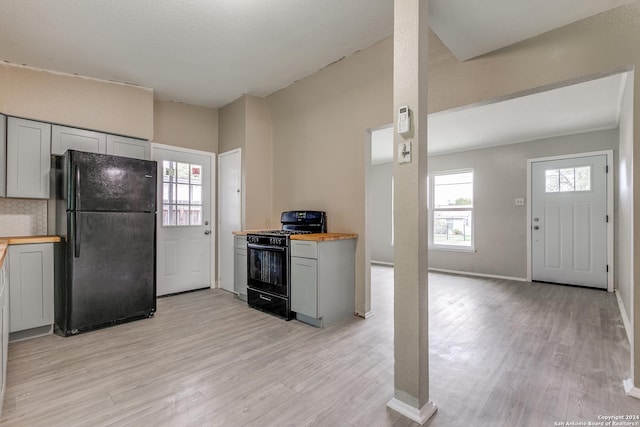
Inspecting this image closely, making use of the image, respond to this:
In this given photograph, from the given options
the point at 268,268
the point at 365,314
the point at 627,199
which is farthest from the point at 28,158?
the point at 627,199

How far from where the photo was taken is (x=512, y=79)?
2.29m

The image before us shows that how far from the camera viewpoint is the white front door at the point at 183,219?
13.9 ft

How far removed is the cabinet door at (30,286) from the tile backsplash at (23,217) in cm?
54

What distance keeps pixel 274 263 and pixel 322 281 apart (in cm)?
68

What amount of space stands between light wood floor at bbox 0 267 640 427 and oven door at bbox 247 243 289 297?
353mm

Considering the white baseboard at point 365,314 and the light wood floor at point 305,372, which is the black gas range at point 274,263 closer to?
the light wood floor at point 305,372

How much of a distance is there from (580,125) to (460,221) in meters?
2.47

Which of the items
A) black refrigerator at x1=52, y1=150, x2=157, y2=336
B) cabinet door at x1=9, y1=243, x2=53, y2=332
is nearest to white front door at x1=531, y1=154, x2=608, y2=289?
black refrigerator at x1=52, y1=150, x2=157, y2=336

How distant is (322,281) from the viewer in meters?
3.07

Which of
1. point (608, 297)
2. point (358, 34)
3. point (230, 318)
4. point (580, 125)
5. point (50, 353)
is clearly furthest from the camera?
point (580, 125)

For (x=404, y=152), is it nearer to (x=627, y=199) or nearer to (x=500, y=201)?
(x=627, y=199)

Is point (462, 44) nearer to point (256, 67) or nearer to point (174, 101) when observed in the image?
point (256, 67)

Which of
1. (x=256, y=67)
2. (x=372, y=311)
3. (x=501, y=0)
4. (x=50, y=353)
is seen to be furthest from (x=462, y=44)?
(x=50, y=353)

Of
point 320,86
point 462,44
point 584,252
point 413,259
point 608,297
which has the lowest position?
point 608,297
